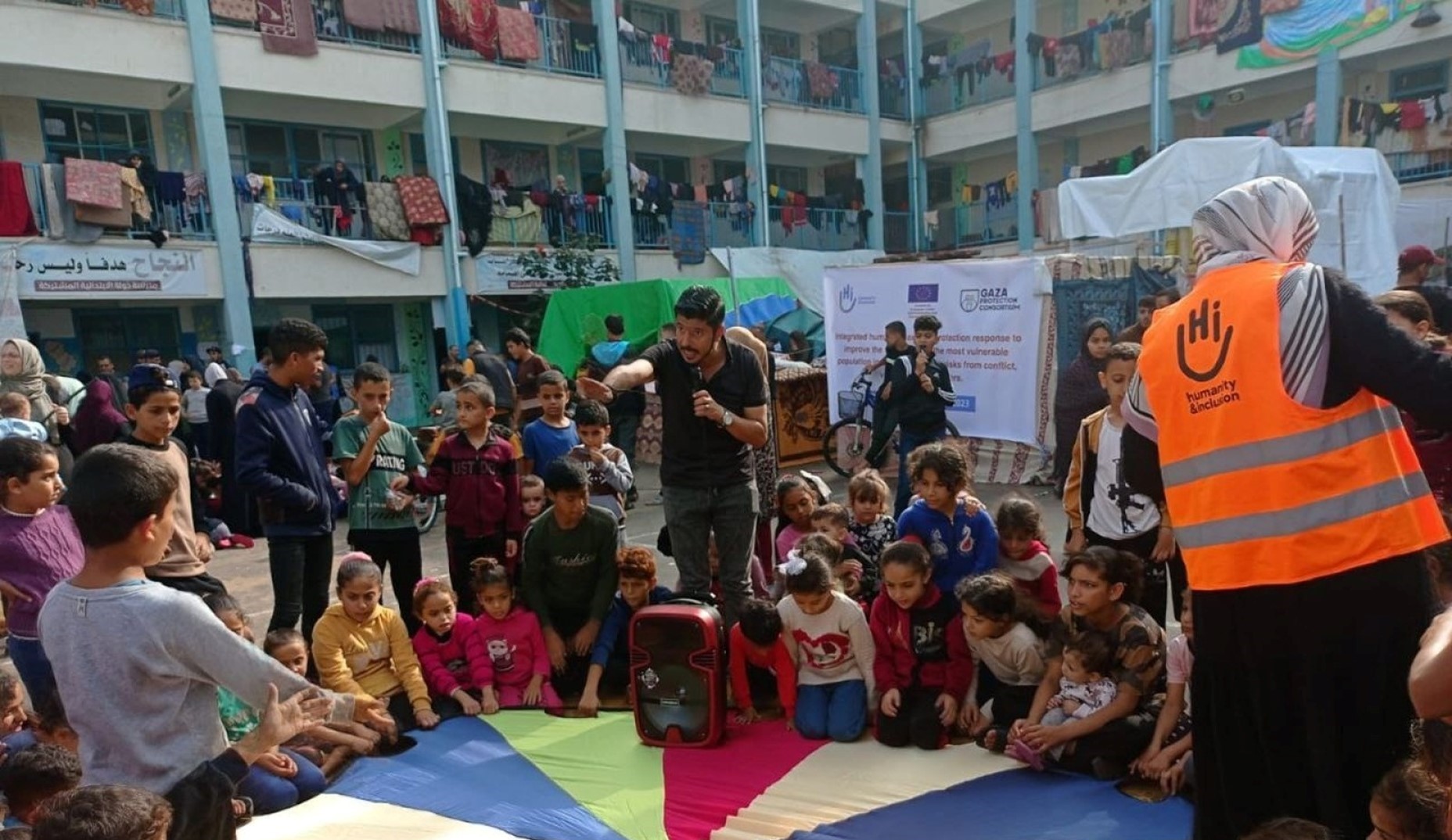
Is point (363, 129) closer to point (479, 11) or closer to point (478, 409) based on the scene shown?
point (479, 11)

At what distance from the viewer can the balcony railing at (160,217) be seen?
12.4 metres

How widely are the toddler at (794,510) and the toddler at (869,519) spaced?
0.74ft

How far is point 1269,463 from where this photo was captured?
1.86m

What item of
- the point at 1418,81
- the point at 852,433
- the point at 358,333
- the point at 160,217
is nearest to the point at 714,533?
the point at 852,433

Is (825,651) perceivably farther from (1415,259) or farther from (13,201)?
(13,201)

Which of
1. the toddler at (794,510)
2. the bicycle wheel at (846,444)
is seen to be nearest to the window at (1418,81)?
the bicycle wheel at (846,444)

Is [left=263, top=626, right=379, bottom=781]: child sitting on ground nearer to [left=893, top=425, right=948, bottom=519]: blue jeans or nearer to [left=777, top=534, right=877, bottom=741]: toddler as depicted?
[left=777, top=534, right=877, bottom=741]: toddler

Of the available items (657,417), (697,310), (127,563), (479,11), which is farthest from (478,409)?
(479,11)

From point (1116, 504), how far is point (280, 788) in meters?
3.42

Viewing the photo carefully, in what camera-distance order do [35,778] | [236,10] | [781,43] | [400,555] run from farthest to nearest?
[781,43] < [236,10] < [400,555] < [35,778]

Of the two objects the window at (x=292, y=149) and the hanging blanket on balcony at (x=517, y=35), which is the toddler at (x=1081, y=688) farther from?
the hanging blanket on balcony at (x=517, y=35)

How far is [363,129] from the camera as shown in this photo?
53.1 feet

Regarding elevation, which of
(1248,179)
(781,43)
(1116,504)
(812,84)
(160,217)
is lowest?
(1116,504)

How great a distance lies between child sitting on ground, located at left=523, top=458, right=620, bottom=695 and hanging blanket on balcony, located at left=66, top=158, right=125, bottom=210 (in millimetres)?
11365
